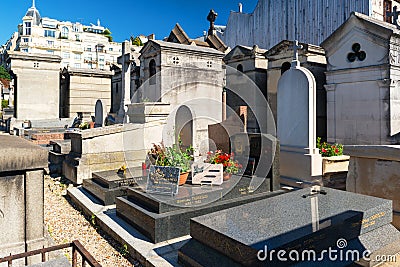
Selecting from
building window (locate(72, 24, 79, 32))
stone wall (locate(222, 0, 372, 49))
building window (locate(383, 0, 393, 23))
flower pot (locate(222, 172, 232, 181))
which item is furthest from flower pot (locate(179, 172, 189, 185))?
building window (locate(72, 24, 79, 32))

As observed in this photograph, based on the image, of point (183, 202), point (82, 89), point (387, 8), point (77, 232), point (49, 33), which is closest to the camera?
point (183, 202)

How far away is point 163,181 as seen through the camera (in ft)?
16.1

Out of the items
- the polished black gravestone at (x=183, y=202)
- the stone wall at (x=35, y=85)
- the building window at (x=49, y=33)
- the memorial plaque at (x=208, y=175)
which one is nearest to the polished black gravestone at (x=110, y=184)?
the polished black gravestone at (x=183, y=202)

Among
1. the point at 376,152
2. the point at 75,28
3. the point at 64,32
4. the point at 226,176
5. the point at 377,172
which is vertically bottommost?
the point at 226,176

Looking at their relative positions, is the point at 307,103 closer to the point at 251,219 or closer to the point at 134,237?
the point at 251,219

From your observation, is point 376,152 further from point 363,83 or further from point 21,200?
point 363,83

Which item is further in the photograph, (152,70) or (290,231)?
(152,70)

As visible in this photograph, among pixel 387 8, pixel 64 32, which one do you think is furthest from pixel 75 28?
pixel 387 8

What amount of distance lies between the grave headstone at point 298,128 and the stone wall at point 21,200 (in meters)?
4.75

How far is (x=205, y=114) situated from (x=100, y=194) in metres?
5.59

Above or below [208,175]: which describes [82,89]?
above

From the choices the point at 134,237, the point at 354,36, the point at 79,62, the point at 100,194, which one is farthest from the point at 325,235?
the point at 79,62

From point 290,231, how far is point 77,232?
3.41 metres

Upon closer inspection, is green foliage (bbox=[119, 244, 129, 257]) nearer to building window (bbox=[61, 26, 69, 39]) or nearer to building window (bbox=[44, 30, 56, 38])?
building window (bbox=[61, 26, 69, 39])
